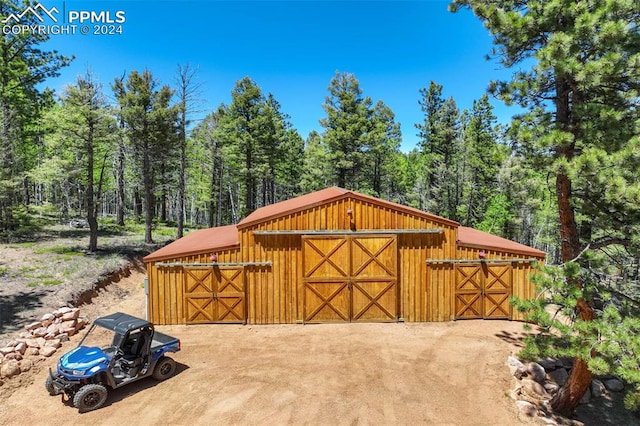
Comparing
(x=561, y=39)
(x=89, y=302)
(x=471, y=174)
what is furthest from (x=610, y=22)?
(x=471, y=174)

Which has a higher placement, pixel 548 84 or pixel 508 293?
pixel 548 84

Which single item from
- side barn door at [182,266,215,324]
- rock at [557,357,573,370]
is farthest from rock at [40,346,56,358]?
rock at [557,357,573,370]

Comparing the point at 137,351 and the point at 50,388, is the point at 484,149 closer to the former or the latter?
the point at 137,351

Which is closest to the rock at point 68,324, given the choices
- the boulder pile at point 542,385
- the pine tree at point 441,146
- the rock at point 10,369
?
the rock at point 10,369

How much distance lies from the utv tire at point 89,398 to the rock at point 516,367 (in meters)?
9.95

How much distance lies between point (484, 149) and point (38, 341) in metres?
29.3

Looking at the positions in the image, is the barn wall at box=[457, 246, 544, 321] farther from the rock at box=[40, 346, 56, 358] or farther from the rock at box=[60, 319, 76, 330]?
the rock at box=[60, 319, 76, 330]

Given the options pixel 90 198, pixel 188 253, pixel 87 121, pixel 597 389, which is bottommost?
→ pixel 597 389

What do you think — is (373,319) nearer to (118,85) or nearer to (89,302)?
(89,302)

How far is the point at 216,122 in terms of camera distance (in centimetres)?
3341

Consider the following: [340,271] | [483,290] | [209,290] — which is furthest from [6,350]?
[483,290]

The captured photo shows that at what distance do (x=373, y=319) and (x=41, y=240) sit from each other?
2101 cm

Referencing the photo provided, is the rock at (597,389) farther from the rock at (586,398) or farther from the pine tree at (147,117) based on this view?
the pine tree at (147,117)

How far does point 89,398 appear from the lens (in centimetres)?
686
